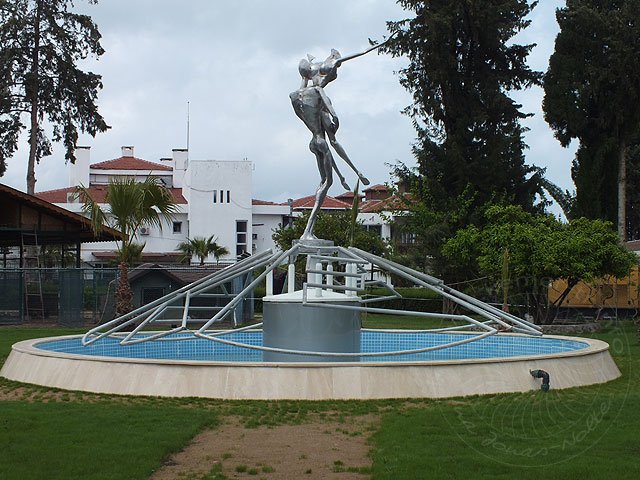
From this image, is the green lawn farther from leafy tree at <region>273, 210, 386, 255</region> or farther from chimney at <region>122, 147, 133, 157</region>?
chimney at <region>122, 147, 133, 157</region>

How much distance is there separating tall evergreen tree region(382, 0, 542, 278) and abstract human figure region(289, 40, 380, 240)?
20928 mm

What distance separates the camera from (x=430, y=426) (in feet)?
33.2

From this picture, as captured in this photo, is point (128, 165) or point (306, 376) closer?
point (306, 376)

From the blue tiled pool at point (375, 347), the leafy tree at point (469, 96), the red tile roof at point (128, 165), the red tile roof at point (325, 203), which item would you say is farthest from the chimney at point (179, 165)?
the blue tiled pool at point (375, 347)

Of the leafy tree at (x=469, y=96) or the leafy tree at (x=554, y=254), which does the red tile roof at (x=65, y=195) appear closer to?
the leafy tree at (x=469, y=96)

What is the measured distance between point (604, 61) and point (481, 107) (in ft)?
16.1

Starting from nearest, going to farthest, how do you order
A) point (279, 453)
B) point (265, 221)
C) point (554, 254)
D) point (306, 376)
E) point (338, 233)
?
1. point (279, 453)
2. point (306, 376)
3. point (554, 254)
4. point (338, 233)
5. point (265, 221)

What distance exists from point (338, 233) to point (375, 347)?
25.4 metres

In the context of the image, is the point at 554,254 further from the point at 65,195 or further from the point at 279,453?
the point at 65,195

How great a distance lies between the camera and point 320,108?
51.6ft

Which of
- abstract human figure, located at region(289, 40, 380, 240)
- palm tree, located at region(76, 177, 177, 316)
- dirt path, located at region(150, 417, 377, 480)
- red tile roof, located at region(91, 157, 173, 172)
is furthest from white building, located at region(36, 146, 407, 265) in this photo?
dirt path, located at region(150, 417, 377, 480)

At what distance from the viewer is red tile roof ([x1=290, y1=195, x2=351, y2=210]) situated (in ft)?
200

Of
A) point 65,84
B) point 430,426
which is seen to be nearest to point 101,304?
point 65,84

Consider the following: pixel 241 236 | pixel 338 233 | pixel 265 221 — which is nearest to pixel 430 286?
pixel 338 233
